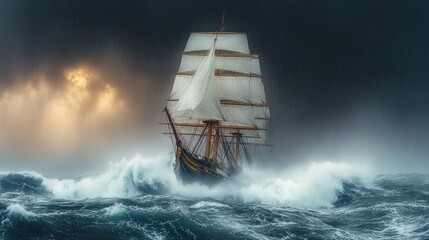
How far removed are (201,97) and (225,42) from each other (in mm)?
30873

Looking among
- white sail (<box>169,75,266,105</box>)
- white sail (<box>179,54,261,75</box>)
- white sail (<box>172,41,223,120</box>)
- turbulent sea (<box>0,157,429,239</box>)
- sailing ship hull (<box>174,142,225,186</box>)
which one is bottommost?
turbulent sea (<box>0,157,429,239</box>)

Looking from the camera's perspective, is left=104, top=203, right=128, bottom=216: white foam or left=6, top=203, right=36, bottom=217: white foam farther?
left=104, top=203, right=128, bottom=216: white foam

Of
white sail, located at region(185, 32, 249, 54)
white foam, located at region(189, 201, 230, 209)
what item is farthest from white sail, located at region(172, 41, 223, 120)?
white sail, located at region(185, 32, 249, 54)

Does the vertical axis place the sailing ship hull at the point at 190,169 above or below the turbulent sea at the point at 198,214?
above

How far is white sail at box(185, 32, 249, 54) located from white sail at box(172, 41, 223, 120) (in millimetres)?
25257

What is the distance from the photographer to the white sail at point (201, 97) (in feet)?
215

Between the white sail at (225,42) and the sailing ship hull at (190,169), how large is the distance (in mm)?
35167

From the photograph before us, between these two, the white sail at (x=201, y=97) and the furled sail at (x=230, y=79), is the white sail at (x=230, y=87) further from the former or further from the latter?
the white sail at (x=201, y=97)

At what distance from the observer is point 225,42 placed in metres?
92.7

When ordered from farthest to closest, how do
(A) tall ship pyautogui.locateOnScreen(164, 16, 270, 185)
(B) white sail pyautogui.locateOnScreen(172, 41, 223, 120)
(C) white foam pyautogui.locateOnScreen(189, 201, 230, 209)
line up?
(A) tall ship pyautogui.locateOnScreen(164, 16, 270, 185), (B) white sail pyautogui.locateOnScreen(172, 41, 223, 120), (C) white foam pyautogui.locateOnScreen(189, 201, 230, 209)

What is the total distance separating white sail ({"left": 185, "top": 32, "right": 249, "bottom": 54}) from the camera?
9212cm

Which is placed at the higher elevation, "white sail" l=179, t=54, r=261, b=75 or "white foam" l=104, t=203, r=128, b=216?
"white sail" l=179, t=54, r=261, b=75

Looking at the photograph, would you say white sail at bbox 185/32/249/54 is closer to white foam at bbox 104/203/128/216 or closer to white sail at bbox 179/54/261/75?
white sail at bbox 179/54/261/75

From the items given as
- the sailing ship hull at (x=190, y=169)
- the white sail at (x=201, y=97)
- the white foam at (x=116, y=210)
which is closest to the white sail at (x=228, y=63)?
the white sail at (x=201, y=97)
